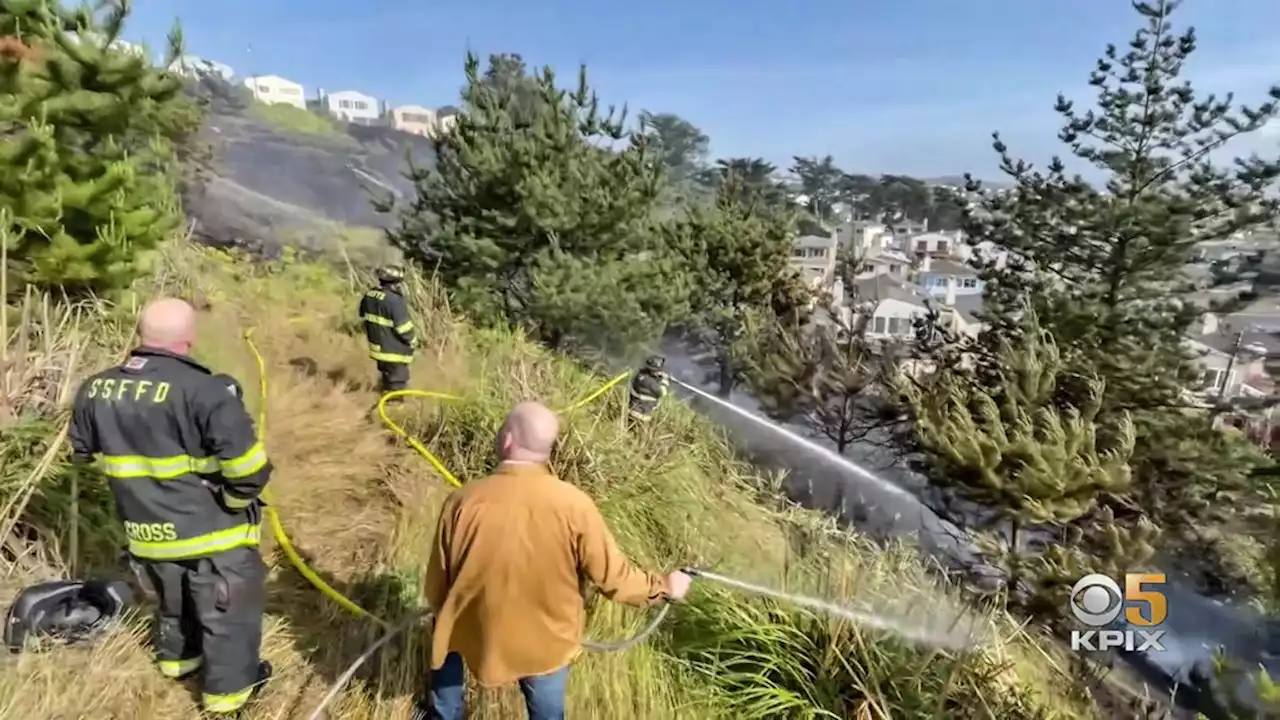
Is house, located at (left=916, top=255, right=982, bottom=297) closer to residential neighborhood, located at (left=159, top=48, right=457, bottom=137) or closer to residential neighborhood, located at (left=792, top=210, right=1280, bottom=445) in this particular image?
residential neighborhood, located at (left=792, top=210, right=1280, bottom=445)

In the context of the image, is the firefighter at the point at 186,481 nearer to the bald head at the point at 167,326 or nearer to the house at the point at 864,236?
the bald head at the point at 167,326

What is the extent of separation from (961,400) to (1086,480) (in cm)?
154

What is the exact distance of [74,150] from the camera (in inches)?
198

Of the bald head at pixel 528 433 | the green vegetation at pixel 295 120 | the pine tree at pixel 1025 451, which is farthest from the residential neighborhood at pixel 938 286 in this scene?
the green vegetation at pixel 295 120

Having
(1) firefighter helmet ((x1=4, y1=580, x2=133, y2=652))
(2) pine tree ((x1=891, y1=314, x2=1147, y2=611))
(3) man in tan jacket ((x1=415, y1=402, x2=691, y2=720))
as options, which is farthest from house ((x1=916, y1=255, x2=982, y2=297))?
(1) firefighter helmet ((x1=4, y1=580, x2=133, y2=652))

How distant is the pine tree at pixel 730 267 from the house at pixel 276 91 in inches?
849

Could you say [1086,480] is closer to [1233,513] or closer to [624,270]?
[1233,513]

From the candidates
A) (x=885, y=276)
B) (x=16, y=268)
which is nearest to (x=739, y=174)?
(x=885, y=276)

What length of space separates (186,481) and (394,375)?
13.1 ft

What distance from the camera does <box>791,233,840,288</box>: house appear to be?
15.7 meters

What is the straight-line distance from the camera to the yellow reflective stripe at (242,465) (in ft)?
8.26

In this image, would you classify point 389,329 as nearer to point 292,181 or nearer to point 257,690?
point 257,690

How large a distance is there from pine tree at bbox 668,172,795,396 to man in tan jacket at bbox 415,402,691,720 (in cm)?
1205

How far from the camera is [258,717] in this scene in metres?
2.94
